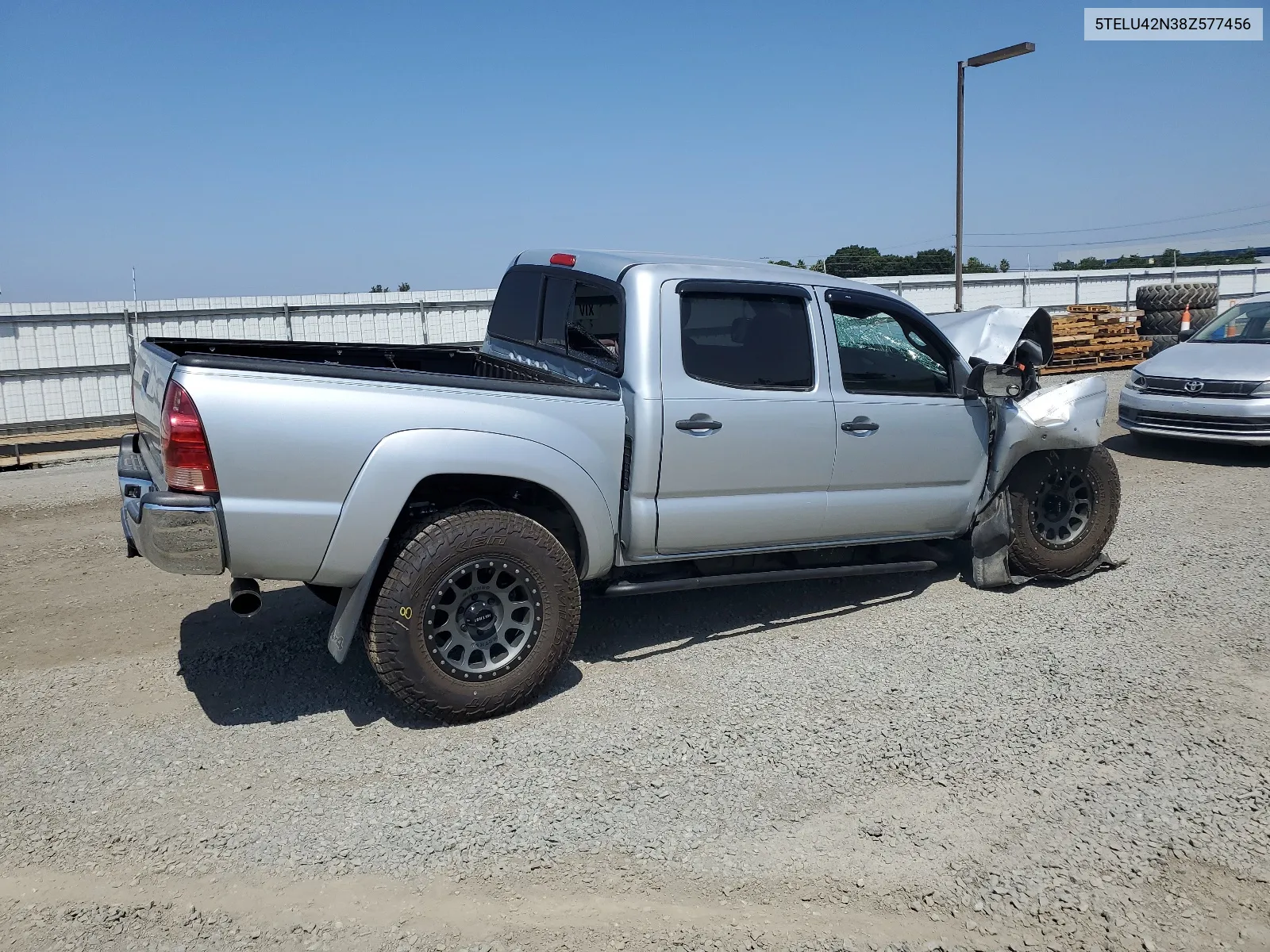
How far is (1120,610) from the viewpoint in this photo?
5.79m

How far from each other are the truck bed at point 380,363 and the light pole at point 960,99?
15.9 meters

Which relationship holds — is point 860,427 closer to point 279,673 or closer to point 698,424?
point 698,424

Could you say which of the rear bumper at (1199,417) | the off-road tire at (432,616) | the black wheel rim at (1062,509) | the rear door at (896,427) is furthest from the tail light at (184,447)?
the rear bumper at (1199,417)

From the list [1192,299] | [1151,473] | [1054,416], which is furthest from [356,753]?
[1192,299]

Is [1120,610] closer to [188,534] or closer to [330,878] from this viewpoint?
[330,878]

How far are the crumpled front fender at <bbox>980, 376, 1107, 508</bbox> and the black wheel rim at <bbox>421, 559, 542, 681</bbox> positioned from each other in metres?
3.03

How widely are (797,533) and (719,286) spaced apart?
4.46ft

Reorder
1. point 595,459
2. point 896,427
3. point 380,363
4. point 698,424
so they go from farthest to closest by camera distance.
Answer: point 380,363, point 896,427, point 698,424, point 595,459

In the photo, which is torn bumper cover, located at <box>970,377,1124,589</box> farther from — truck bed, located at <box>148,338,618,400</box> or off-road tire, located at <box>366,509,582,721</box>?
off-road tire, located at <box>366,509,582,721</box>

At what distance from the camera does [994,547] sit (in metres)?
6.00

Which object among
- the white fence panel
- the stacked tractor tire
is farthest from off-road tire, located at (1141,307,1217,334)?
the white fence panel

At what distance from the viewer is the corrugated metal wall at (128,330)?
1316cm

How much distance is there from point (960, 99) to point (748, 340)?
17179 mm

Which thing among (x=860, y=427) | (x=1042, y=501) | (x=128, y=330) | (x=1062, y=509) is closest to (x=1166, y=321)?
(x=1062, y=509)
